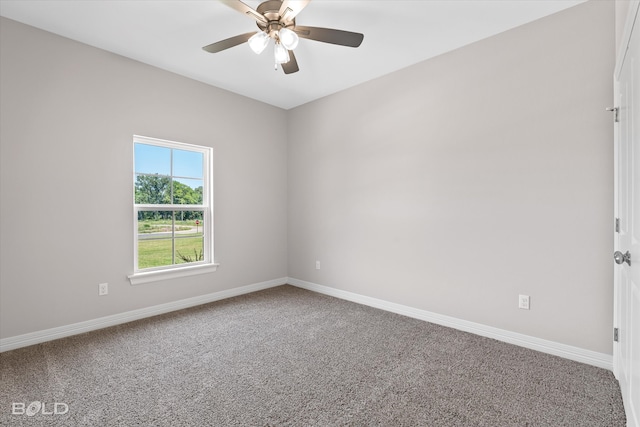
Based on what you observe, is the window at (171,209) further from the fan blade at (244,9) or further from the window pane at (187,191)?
the fan blade at (244,9)

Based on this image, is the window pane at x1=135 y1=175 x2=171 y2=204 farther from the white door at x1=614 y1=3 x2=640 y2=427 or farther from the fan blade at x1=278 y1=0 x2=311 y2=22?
the white door at x1=614 y1=3 x2=640 y2=427

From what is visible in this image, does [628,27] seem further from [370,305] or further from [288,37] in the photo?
[370,305]

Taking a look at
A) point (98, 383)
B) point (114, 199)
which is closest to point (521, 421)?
point (98, 383)

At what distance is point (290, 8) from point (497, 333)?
117 inches

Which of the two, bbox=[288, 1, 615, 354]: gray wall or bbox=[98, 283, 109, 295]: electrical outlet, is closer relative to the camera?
bbox=[288, 1, 615, 354]: gray wall

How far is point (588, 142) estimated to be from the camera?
7.27 ft

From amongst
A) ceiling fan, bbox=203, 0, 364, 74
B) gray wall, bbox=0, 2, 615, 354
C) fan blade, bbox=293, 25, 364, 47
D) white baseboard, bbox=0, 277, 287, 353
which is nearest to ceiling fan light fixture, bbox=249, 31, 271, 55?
ceiling fan, bbox=203, 0, 364, 74

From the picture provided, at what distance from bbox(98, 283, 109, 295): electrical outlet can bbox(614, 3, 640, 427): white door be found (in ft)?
12.4

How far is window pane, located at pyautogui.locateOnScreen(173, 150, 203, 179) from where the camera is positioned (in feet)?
11.6

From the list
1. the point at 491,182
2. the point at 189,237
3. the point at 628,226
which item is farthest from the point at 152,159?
the point at 628,226

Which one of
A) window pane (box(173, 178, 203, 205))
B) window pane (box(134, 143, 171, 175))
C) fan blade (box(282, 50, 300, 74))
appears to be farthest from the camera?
window pane (box(173, 178, 203, 205))

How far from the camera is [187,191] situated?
3625 mm

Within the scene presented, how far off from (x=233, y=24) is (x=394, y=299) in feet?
10.1

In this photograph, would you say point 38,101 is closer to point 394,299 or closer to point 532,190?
point 394,299
